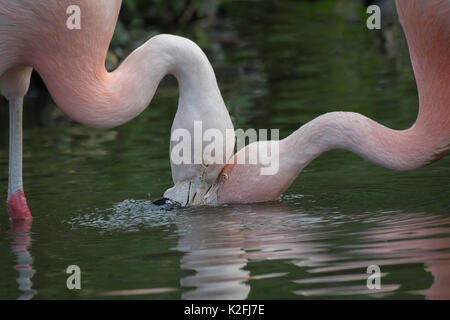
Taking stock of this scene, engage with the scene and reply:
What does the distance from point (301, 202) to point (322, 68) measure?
304 inches

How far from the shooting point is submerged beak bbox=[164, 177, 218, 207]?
7.38 metres

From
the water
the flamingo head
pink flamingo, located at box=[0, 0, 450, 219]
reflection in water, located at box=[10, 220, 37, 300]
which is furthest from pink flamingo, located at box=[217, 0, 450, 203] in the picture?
reflection in water, located at box=[10, 220, 37, 300]

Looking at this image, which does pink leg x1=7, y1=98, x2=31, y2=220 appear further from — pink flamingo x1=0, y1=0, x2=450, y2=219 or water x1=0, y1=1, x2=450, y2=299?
water x1=0, y1=1, x2=450, y2=299

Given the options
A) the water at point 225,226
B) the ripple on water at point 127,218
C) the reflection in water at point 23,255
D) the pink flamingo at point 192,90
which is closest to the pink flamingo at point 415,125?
the pink flamingo at point 192,90

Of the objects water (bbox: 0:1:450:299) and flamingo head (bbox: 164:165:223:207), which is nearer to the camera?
water (bbox: 0:1:450:299)

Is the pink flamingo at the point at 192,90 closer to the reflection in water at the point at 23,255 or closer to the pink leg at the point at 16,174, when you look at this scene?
the pink leg at the point at 16,174

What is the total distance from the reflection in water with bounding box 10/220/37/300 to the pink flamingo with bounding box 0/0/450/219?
244 mm

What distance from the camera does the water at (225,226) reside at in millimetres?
5391

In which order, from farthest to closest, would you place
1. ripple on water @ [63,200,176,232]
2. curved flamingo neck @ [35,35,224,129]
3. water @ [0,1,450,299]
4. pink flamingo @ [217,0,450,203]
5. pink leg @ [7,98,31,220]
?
pink leg @ [7,98,31,220]
curved flamingo neck @ [35,35,224,129]
ripple on water @ [63,200,176,232]
pink flamingo @ [217,0,450,203]
water @ [0,1,450,299]

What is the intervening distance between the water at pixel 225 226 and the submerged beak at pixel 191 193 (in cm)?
8

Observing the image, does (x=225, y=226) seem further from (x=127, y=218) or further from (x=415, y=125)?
(x=415, y=125)

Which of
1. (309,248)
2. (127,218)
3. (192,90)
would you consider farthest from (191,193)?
(309,248)

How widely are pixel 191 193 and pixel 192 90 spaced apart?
79cm

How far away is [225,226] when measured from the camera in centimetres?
682
